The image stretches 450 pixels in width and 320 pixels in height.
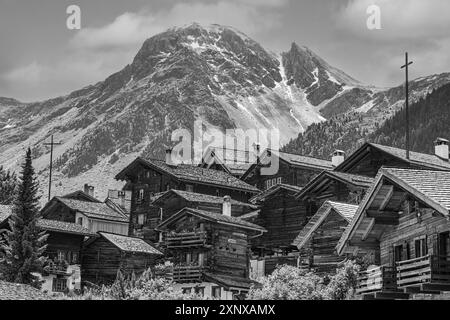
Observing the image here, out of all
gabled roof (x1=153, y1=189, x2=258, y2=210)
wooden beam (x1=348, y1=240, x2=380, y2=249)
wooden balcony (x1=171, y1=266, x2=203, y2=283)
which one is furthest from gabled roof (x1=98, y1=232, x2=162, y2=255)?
wooden beam (x1=348, y1=240, x2=380, y2=249)

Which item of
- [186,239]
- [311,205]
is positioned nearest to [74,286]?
[186,239]

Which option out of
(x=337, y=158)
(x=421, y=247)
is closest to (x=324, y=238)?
(x=421, y=247)

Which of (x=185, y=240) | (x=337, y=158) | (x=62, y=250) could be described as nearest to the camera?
(x=185, y=240)

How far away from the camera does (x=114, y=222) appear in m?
78.6

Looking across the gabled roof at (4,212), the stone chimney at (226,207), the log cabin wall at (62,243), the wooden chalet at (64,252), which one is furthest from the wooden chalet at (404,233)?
the gabled roof at (4,212)

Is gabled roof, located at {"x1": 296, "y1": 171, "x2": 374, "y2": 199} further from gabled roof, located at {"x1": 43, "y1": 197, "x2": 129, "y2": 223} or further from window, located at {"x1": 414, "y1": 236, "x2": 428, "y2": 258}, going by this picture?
window, located at {"x1": 414, "y1": 236, "x2": 428, "y2": 258}

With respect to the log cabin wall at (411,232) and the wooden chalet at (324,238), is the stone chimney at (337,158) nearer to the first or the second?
the wooden chalet at (324,238)

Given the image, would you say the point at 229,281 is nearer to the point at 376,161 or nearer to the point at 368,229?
the point at 376,161

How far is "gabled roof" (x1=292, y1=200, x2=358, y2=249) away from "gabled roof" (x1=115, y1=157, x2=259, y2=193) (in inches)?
935

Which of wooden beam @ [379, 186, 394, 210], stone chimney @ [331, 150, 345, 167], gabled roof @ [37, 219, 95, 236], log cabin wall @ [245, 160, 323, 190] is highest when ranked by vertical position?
stone chimney @ [331, 150, 345, 167]

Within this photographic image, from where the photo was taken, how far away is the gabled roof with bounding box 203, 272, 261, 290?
189 ft

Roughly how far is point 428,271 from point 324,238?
72.9ft

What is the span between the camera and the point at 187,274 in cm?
5903

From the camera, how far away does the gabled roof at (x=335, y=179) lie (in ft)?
191
